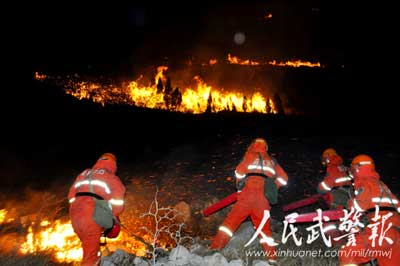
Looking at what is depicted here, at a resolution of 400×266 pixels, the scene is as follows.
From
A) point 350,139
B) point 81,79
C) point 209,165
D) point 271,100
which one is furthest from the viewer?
point 81,79

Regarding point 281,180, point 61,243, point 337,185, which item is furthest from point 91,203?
point 337,185

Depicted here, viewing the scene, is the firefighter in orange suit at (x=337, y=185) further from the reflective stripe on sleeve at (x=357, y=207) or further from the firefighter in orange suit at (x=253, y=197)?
the reflective stripe on sleeve at (x=357, y=207)

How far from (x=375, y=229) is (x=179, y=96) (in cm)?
1288

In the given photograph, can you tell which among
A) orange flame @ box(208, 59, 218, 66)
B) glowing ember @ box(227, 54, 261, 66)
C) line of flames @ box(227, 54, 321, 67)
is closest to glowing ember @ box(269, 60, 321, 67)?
line of flames @ box(227, 54, 321, 67)

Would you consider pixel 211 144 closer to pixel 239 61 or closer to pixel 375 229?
pixel 375 229

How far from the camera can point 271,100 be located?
16.4 meters

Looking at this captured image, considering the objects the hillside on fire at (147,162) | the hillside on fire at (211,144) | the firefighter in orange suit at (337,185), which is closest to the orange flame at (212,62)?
the hillside on fire at (211,144)

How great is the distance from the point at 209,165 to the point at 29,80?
14203 mm

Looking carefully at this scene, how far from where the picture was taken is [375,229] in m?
3.75

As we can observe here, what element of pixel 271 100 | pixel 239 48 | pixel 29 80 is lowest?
Answer: pixel 271 100

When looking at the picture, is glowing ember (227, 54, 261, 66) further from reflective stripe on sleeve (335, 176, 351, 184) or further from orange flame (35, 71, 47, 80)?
reflective stripe on sleeve (335, 176, 351, 184)

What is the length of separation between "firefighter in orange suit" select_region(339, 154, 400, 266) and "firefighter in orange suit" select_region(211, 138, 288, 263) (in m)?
1.25

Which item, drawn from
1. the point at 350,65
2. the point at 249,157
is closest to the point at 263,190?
the point at 249,157

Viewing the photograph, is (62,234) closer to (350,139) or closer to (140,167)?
(140,167)
